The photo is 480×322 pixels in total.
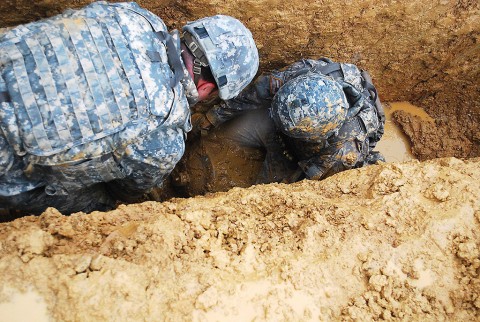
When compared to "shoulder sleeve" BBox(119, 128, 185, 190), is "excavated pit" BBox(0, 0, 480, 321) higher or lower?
lower

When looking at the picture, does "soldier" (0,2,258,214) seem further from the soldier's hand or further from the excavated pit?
the soldier's hand

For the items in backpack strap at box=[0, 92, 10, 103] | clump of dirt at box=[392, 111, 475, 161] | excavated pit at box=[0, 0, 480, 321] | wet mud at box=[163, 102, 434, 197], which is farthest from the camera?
clump of dirt at box=[392, 111, 475, 161]

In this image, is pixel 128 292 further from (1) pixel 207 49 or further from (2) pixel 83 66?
(1) pixel 207 49

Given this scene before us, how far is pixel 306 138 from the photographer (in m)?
3.11

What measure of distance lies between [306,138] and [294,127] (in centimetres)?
16

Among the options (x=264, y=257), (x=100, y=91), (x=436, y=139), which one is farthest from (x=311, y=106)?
(x=436, y=139)

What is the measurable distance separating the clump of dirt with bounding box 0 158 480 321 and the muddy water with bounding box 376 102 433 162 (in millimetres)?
1616

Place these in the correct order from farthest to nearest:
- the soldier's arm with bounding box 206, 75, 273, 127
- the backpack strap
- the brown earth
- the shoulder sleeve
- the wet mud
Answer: the wet mud, the soldier's arm with bounding box 206, 75, 273, 127, the brown earth, the shoulder sleeve, the backpack strap

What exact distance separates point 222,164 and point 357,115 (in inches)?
47.3

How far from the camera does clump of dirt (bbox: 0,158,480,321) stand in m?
1.77

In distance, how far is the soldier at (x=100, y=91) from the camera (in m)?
1.91

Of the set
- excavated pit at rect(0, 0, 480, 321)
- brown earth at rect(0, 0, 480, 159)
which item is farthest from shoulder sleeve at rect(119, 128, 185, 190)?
brown earth at rect(0, 0, 480, 159)

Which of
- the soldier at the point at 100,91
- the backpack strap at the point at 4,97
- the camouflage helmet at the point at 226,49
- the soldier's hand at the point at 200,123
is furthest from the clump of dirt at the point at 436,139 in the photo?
the backpack strap at the point at 4,97

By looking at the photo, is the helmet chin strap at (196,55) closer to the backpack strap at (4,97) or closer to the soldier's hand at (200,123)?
the backpack strap at (4,97)
